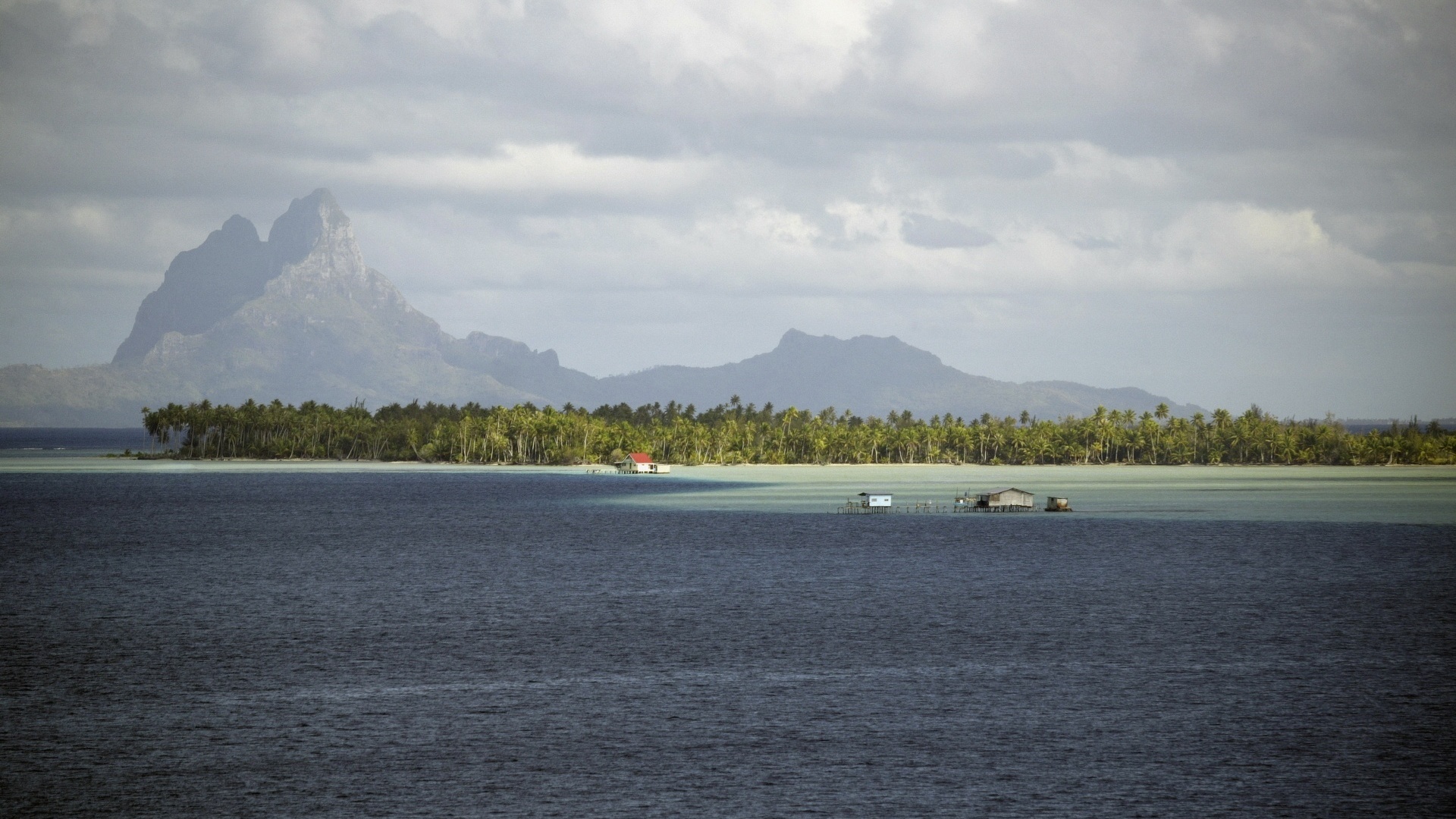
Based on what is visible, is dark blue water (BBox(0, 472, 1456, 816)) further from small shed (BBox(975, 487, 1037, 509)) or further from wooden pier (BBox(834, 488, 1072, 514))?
small shed (BBox(975, 487, 1037, 509))

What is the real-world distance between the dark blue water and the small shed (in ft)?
183

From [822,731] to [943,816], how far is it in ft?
30.8

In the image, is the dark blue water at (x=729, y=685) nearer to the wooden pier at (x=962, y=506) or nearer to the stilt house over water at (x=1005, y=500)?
the wooden pier at (x=962, y=506)

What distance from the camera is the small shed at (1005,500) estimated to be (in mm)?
162625

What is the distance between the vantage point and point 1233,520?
14450 centimetres

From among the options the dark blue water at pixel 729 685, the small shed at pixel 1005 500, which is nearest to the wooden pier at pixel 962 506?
the small shed at pixel 1005 500

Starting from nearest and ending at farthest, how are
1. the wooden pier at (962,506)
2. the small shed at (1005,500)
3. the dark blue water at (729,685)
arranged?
the dark blue water at (729,685)
the wooden pier at (962,506)
the small shed at (1005,500)

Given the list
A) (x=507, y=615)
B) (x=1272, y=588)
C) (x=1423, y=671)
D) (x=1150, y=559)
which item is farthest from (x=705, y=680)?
(x=1150, y=559)

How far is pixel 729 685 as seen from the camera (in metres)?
54.0

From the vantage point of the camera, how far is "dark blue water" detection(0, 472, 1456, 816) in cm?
3981

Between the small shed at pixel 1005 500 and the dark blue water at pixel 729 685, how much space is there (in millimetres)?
55734

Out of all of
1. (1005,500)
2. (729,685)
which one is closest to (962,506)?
(1005,500)

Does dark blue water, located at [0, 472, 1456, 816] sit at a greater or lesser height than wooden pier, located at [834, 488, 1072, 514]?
lesser

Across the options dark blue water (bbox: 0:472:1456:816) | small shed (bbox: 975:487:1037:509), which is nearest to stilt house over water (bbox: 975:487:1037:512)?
small shed (bbox: 975:487:1037:509)
